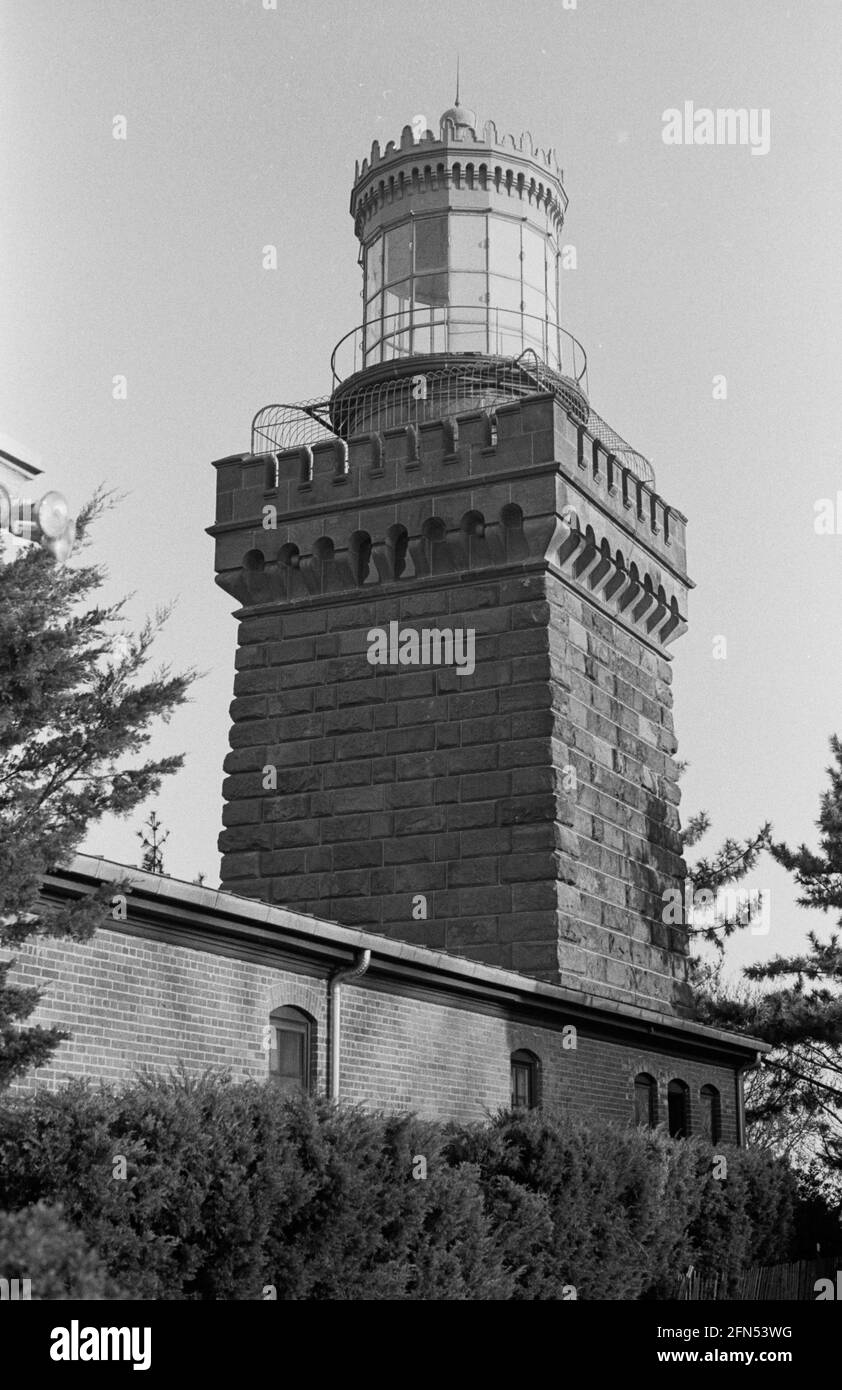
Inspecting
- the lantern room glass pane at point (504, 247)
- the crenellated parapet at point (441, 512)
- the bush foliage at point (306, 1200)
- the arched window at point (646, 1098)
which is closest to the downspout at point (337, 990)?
the bush foliage at point (306, 1200)

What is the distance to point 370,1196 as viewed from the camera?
13227 millimetres

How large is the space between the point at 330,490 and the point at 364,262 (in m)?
4.44

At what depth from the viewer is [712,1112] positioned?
25.1 meters

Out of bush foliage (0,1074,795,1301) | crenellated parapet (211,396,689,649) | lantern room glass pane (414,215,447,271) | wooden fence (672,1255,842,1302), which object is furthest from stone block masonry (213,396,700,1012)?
bush foliage (0,1074,795,1301)

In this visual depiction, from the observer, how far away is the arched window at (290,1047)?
1608cm

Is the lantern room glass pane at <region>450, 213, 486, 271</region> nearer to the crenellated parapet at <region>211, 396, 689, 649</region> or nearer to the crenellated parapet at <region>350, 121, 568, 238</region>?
the crenellated parapet at <region>350, 121, 568, 238</region>

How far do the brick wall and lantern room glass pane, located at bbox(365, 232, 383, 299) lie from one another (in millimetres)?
12208

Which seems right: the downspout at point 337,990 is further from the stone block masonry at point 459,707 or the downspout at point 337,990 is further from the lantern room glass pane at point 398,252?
the lantern room glass pane at point 398,252

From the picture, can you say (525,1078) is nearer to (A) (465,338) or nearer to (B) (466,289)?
(A) (465,338)

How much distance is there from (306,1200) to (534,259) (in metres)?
17.7

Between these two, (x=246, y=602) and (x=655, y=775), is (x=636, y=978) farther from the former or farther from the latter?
→ (x=246, y=602)

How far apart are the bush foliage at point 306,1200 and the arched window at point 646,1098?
465 centimetres

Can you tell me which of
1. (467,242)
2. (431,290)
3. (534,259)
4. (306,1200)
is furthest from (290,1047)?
(534,259)
